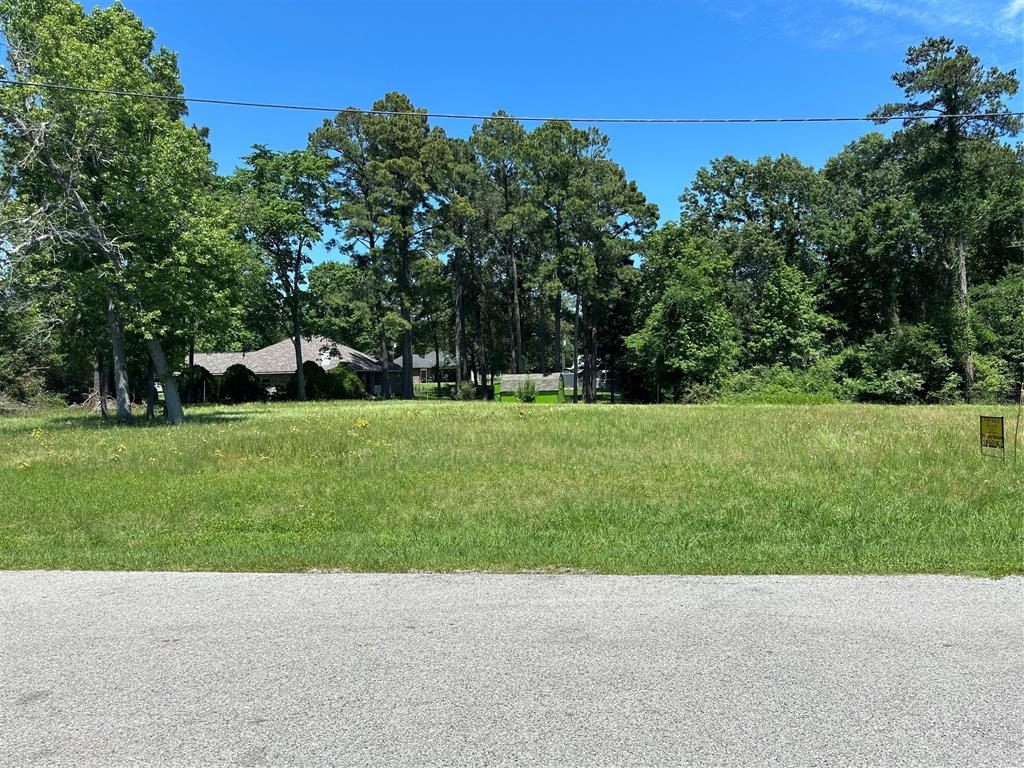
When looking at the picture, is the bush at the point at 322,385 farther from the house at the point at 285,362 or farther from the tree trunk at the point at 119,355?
the tree trunk at the point at 119,355

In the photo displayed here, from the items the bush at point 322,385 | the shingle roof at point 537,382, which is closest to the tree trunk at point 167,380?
the bush at point 322,385

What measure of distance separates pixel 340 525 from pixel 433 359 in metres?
89.5

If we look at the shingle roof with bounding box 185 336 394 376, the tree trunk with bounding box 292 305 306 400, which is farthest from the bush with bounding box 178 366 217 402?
the shingle roof with bounding box 185 336 394 376

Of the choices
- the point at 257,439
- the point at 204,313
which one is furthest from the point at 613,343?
the point at 257,439

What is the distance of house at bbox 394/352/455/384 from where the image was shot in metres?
89.5

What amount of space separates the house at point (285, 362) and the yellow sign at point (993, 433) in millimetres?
48074

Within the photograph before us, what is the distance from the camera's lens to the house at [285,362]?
57531 mm

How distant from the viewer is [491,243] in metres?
61.7

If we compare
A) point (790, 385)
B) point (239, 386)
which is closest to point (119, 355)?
point (239, 386)

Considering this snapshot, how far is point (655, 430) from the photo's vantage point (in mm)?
18188

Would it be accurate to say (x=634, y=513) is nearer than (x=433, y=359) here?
Yes

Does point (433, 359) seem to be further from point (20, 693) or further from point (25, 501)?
point (20, 693)

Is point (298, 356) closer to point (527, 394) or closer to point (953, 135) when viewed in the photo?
point (527, 394)

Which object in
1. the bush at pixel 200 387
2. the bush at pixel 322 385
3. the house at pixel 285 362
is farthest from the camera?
the house at pixel 285 362
